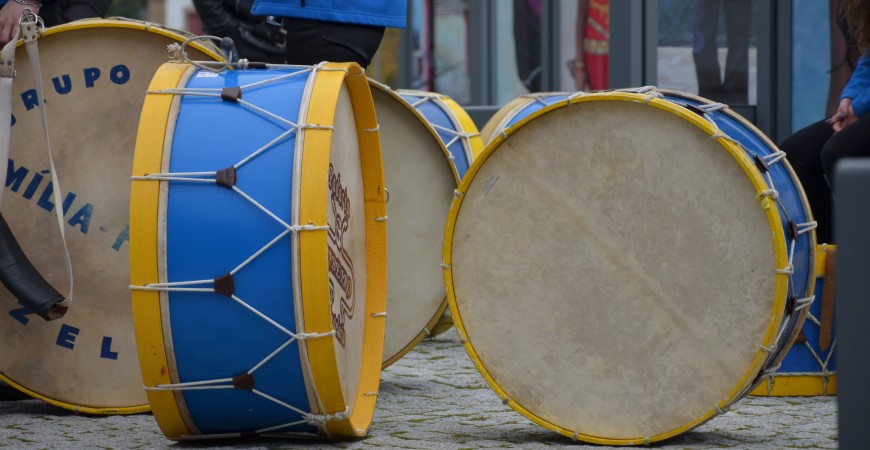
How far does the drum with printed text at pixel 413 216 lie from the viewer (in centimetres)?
478

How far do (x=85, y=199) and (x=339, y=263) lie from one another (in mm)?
872

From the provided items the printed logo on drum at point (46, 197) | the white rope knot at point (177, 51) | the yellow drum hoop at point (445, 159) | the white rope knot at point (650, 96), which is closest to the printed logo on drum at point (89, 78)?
the printed logo on drum at point (46, 197)

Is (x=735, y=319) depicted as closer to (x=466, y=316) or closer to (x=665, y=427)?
(x=665, y=427)

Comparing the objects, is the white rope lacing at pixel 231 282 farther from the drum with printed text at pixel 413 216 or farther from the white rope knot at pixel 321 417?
the drum with printed text at pixel 413 216

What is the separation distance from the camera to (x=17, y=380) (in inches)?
161

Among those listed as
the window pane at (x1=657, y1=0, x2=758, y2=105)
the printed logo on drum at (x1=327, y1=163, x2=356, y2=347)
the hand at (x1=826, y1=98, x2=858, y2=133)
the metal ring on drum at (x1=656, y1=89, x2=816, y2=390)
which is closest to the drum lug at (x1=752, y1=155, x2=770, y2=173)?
the metal ring on drum at (x1=656, y1=89, x2=816, y2=390)

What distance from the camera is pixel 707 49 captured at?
7551 mm

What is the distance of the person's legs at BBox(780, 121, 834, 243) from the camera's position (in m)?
4.93

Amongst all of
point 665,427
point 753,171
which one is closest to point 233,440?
point 665,427

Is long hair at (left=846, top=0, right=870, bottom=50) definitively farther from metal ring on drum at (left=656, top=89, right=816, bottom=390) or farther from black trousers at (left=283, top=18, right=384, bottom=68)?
black trousers at (left=283, top=18, right=384, bottom=68)

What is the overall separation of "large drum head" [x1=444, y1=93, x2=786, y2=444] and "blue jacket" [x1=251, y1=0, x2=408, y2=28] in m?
0.68

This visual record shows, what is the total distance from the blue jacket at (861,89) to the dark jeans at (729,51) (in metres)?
2.35

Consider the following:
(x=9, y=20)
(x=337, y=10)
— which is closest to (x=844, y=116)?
(x=337, y=10)

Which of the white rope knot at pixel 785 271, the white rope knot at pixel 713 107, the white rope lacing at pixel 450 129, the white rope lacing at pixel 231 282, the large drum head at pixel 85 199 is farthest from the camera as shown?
the white rope lacing at pixel 450 129
